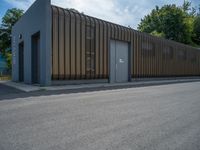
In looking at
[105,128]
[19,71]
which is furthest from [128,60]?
[105,128]

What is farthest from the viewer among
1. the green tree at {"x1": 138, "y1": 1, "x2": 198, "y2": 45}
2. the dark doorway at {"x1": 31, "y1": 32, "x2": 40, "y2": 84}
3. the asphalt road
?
the green tree at {"x1": 138, "y1": 1, "x2": 198, "y2": 45}

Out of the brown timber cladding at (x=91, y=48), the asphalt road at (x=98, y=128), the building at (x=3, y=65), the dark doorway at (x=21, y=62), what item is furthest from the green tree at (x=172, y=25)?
the asphalt road at (x=98, y=128)

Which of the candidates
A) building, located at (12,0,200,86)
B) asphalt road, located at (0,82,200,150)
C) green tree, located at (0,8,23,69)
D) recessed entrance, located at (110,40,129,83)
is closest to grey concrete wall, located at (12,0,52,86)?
building, located at (12,0,200,86)

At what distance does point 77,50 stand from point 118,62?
449cm

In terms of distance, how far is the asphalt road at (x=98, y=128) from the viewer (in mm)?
3627

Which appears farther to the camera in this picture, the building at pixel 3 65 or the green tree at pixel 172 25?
the green tree at pixel 172 25

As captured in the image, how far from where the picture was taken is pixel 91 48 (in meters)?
16.2

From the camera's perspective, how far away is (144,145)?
3.63m

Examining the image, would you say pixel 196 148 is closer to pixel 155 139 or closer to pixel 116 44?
pixel 155 139

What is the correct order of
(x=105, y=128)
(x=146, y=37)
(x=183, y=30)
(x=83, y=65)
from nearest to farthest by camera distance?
(x=105, y=128) < (x=83, y=65) < (x=146, y=37) < (x=183, y=30)

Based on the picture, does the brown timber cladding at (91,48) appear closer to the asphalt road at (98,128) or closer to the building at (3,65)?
the asphalt road at (98,128)

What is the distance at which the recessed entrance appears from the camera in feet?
59.5

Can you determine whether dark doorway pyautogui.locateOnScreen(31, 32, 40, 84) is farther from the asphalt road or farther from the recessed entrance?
the asphalt road

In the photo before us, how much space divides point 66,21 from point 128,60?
22.6 ft
